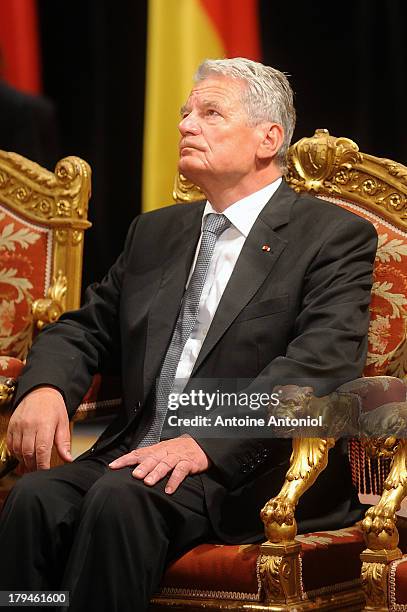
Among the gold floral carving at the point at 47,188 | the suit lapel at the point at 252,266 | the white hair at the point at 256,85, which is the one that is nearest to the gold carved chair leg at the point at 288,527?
the suit lapel at the point at 252,266

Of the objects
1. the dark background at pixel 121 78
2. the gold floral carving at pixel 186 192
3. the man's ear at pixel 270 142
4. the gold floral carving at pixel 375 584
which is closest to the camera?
the gold floral carving at pixel 375 584

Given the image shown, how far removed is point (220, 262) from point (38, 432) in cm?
53

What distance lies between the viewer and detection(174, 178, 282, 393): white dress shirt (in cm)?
216

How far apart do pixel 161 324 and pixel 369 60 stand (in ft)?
4.89

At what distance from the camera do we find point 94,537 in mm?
1767

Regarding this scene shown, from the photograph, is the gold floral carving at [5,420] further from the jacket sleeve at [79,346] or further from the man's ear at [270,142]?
the man's ear at [270,142]

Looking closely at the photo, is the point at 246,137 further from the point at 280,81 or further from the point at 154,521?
the point at 154,521

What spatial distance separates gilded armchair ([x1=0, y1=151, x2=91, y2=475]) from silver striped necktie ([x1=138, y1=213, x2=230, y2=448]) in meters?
0.56

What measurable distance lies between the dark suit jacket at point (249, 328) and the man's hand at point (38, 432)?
0.21ft

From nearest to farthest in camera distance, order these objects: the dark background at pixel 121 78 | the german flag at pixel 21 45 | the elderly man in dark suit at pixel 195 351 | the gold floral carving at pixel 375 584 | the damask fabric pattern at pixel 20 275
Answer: the gold floral carving at pixel 375 584, the elderly man in dark suit at pixel 195 351, the damask fabric pattern at pixel 20 275, the dark background at pixel 121 78, the german flag at pixel 21 45

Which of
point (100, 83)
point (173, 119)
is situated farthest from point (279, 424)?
point (100, 83)

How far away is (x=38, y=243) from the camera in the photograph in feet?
9.21

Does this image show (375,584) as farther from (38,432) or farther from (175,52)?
(175,52)

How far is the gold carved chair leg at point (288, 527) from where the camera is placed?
1724mm
